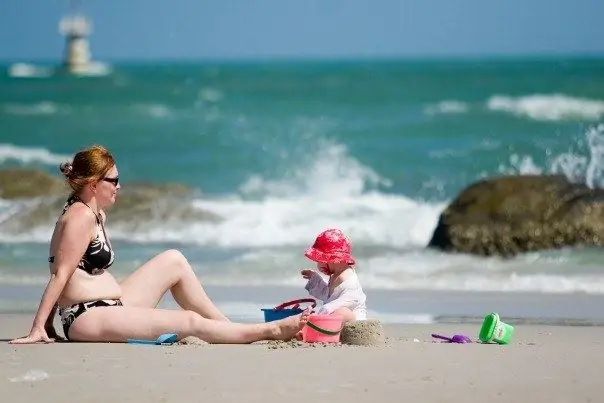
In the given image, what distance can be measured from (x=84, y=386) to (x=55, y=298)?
1.18 m

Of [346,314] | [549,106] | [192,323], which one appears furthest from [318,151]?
[192,323]

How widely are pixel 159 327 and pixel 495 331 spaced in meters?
1.73

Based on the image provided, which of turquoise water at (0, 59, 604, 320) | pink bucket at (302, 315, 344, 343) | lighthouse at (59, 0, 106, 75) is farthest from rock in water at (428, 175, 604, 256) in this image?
lighthouse at (59, 0, 106, 75)

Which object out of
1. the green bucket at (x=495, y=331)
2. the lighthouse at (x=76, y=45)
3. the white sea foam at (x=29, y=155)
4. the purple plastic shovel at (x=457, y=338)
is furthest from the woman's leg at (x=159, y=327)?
the lighthouse at (x=76, y=45)

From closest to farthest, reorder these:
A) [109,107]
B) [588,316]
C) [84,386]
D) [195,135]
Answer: [84,386] < [588,316] < [195,135] < [109,107]

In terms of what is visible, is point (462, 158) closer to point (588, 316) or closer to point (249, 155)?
point (249, 155)

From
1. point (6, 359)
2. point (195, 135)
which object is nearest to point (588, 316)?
point (6, 359)

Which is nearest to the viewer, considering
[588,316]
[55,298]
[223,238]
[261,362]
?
[261,362]

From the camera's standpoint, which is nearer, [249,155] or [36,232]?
[36,232]

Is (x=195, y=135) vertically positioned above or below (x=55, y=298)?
above

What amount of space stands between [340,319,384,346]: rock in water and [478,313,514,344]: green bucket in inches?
23.7

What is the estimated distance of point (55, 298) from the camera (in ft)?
22.6

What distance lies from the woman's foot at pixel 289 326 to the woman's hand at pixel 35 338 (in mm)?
1142

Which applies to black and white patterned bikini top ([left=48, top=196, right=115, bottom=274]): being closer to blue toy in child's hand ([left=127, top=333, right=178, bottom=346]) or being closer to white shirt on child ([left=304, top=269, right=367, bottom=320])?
blue toy in child's hand ([left=127, top=333, right=178, bottom=346])
